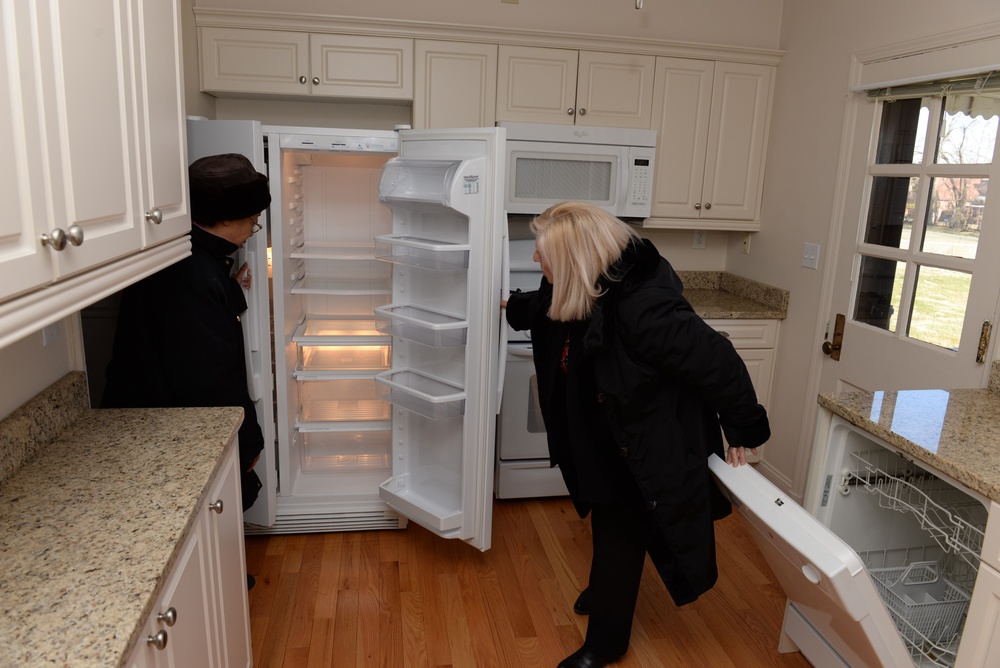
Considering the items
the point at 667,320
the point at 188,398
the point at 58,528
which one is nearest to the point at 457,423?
the point at 188,398

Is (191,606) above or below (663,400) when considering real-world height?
below

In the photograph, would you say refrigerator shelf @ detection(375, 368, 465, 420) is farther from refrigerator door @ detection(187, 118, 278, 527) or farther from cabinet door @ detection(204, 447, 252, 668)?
cabinet door @ detection(204, 447, 252, 668)

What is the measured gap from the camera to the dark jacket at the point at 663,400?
1.78 meters

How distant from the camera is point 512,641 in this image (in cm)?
232

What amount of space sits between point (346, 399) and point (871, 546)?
7.18ft

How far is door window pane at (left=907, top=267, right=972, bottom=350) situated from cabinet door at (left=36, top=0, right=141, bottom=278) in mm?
2594

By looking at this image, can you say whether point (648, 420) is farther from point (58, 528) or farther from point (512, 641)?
point (58, 528)

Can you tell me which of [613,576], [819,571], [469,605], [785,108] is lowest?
[469,605]

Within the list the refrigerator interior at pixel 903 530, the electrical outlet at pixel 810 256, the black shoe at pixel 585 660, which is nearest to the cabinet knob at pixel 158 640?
the black shoe at pixel 585 660

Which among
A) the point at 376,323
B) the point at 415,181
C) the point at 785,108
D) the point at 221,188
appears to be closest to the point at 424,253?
the point at 415,181

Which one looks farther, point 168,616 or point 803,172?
point 803,172

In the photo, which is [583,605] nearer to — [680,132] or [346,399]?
[346,399]

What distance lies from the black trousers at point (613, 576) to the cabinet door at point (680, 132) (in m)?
1.91

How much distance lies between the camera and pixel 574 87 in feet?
10.8
